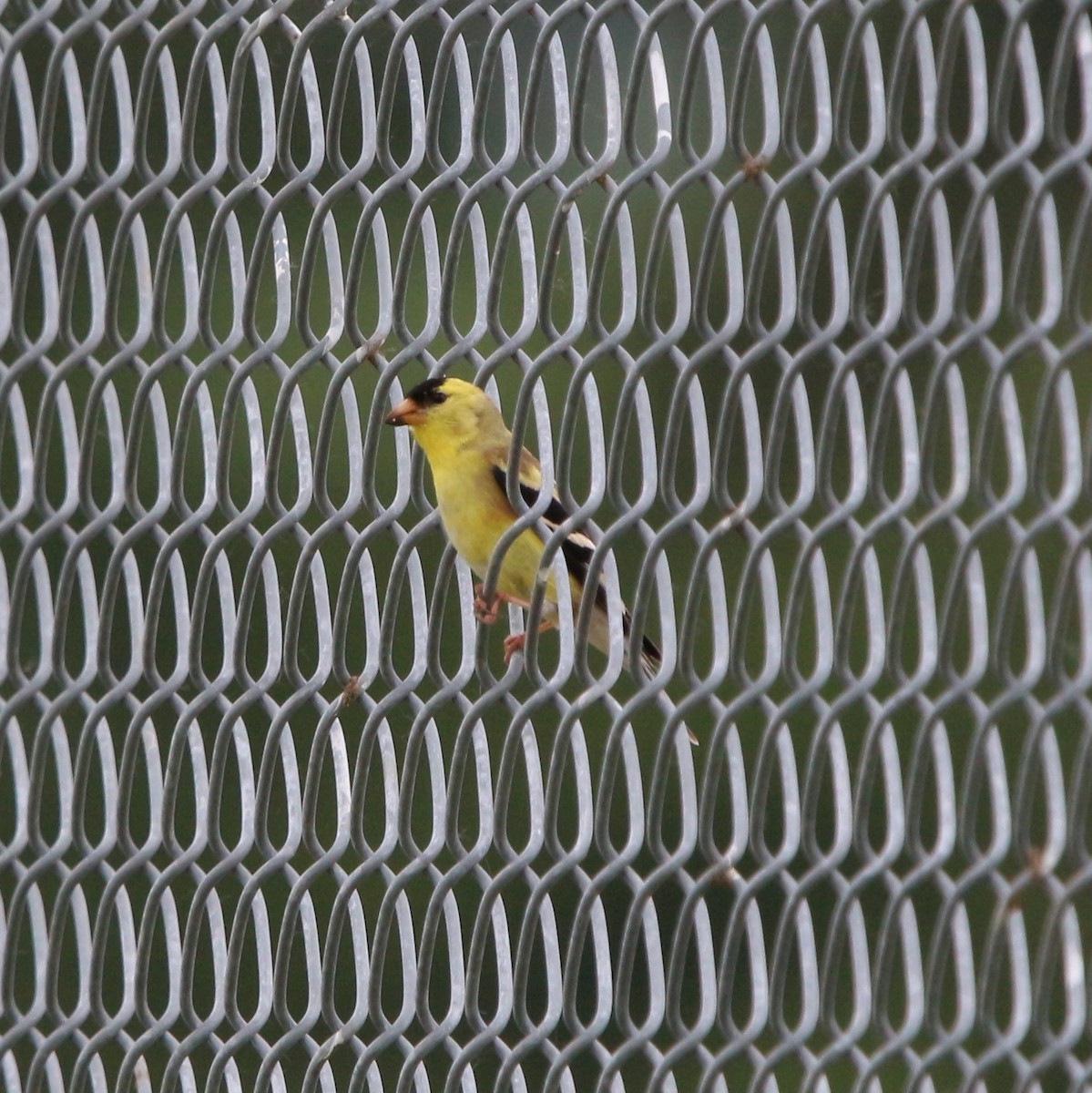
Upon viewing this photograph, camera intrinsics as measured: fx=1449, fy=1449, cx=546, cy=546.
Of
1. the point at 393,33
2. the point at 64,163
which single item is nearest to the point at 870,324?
the point at 393,33

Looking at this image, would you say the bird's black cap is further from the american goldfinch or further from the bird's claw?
the bird's claw

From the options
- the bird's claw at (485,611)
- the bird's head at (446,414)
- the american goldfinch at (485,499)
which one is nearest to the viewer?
the bird's claw at (485,611)

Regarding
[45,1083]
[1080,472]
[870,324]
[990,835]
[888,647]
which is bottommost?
[45,1083]

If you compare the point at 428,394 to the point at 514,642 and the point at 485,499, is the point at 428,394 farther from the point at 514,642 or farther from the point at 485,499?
the point at 514,642

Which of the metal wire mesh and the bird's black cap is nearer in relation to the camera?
the metal wire mesh

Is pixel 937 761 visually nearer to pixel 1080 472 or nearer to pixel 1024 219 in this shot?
pixel 1080 472

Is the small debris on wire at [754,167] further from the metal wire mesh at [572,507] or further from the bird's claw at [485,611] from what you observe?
the bird's claw at [485,611]

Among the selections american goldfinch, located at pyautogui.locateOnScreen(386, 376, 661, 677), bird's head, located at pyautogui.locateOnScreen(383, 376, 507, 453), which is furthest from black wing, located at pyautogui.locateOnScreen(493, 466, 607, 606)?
bird's head, located at pyautogui.locateOnScreen(383, 376, 507, 453)

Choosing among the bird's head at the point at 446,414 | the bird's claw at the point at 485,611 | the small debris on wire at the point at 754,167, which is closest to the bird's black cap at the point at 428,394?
the bird's head at the point at 446,414

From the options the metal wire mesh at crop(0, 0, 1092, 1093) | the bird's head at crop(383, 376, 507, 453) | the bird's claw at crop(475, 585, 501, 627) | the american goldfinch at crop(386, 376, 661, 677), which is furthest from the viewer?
the bird's head at crop(383, 376, 507, 453)
